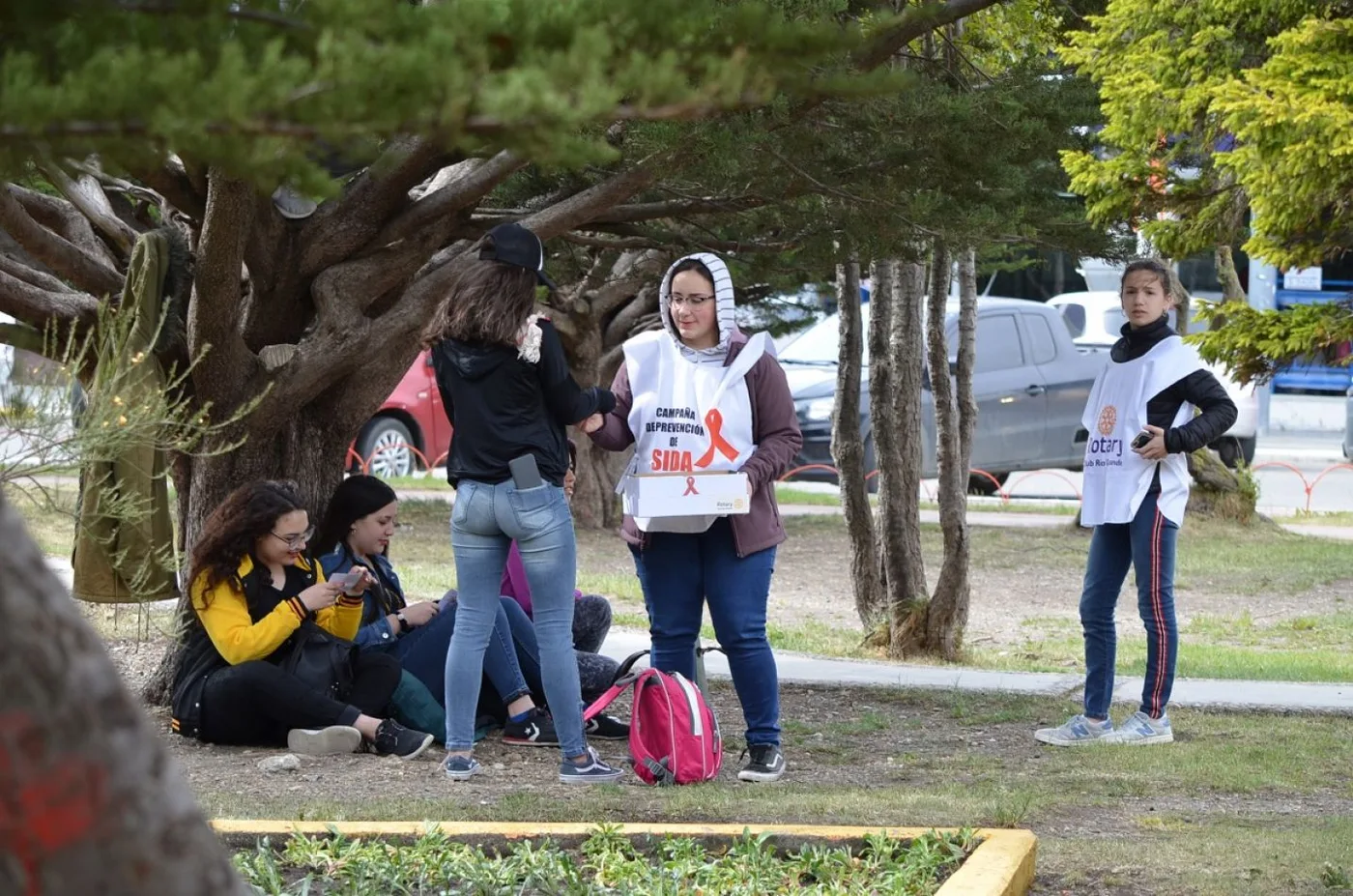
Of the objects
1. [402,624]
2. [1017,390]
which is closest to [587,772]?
[402,624]

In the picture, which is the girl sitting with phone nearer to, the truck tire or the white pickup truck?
the white pickup truck

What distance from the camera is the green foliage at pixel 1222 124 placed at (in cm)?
512

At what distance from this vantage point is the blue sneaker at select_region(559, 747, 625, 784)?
5609 millimetres

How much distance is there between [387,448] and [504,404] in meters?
13.0

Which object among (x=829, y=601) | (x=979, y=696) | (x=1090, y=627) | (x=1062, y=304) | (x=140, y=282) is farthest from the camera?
(x=1062, y=304)

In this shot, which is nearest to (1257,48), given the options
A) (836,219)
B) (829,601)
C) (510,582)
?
(836,219)

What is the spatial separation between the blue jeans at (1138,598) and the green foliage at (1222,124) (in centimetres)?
106

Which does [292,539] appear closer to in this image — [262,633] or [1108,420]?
[262,633]

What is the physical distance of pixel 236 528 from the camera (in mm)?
6047

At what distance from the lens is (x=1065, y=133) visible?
6.34 metres

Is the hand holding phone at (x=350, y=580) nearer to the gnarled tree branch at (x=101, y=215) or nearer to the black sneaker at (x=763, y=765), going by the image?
the black sneaker at (x=763, y=765)

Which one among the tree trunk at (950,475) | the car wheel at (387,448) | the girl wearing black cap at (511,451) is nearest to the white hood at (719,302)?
the girl wearing black cap at (511,451)

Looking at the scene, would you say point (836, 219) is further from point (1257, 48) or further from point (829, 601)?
point (829, 601)

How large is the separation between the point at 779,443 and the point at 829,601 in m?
6.65
